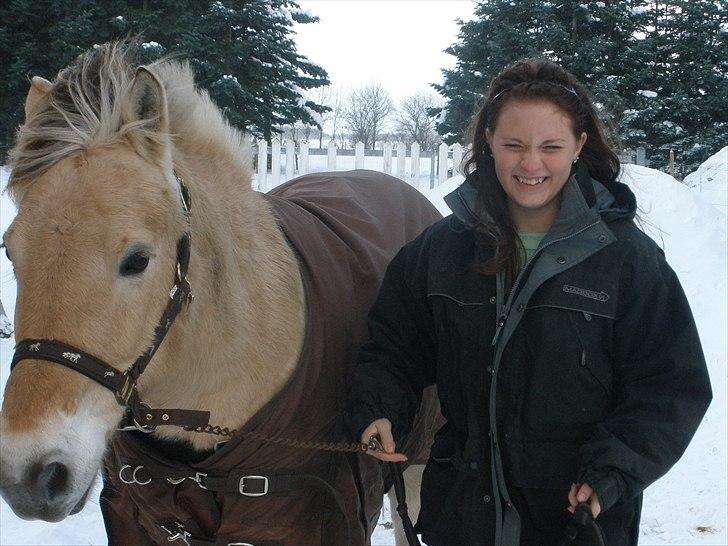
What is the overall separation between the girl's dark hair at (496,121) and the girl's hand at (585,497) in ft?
2.03

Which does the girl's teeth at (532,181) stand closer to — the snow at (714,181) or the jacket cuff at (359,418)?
the jacket cuff at (359,418)

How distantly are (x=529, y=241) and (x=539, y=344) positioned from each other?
14.1 inches

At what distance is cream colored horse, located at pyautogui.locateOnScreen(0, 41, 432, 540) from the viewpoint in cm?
168

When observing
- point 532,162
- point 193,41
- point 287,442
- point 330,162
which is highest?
point 193,41

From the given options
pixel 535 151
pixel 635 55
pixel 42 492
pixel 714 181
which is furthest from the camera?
pixel 635 55

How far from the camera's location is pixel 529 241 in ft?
7.08

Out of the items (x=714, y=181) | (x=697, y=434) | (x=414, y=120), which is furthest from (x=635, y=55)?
(x=414, y=120)

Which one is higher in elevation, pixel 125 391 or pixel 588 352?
pixel 588 352

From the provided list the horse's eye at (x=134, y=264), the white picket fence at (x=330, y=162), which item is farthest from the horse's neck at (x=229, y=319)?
the white picket fence at (x=330, y=162)

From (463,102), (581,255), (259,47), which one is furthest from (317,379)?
(463,102)

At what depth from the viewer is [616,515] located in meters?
1.98

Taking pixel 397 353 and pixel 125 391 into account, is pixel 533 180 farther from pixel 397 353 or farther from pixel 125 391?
pixel 125 391

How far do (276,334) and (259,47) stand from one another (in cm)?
1165

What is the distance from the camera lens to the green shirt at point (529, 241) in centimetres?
212
